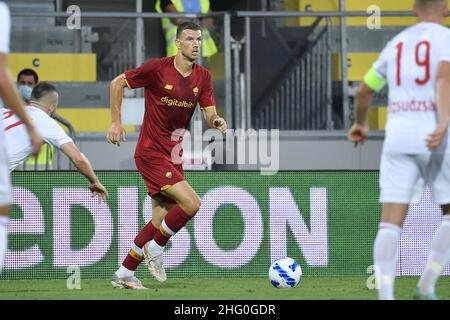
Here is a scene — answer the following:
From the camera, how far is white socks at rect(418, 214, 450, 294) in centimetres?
799

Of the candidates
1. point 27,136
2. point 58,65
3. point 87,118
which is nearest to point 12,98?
point 27,136

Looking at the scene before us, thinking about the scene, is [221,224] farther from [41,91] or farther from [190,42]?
[41,91]

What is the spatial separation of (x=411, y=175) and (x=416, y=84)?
2.01 ft

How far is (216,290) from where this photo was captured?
405 inches

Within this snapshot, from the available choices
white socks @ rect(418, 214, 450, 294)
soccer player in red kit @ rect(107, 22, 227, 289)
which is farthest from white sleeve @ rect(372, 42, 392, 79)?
soccer player in red kit @ rect(107, 22, 227, 289)

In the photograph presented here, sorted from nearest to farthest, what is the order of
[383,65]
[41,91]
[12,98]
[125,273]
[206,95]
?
1. [12,98]
2. [383,65]
3. [41,91]
4. [125,273]
5. [206,95]

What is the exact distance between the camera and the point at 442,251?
26.4 feet

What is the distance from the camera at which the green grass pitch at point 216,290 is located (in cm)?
938

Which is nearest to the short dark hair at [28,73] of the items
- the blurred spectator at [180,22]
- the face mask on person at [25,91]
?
the face mask on person at [25,91]

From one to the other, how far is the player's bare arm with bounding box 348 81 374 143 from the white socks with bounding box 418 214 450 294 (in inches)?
33.8

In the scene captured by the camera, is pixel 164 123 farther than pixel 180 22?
No

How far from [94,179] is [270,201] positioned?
3.05 m

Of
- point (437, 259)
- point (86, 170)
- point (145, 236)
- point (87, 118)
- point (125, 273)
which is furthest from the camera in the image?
point (87, 118)

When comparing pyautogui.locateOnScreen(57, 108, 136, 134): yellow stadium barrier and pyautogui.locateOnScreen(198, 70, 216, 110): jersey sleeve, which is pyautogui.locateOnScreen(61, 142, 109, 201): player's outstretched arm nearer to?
pyautogui.locateOnScreen(198, 70, 216, 110): jersey sleeve
